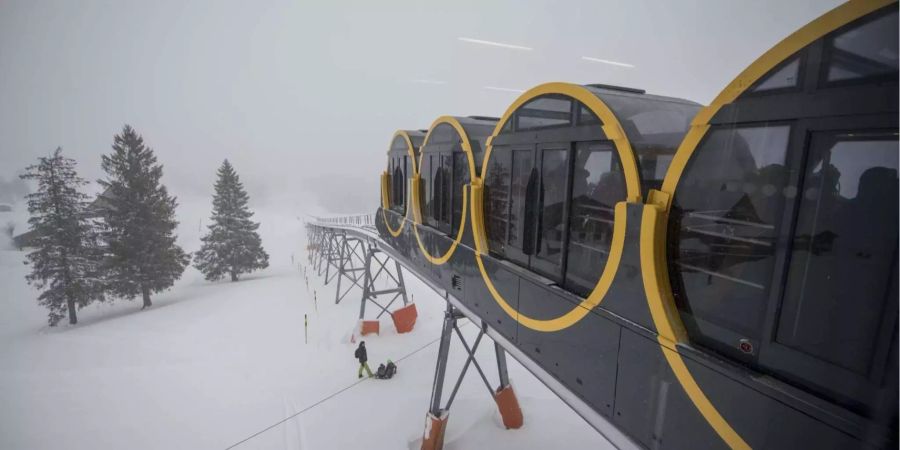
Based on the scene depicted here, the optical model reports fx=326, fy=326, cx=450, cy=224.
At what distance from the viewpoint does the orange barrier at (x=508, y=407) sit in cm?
646

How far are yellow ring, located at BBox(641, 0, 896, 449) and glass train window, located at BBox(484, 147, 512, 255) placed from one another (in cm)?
184

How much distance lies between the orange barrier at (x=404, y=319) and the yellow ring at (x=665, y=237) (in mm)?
9228

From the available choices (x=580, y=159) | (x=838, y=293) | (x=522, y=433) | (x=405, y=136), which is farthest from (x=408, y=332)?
(x=838, y=293)

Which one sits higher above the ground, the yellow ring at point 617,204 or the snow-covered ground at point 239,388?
the yellow ring at point 617,204

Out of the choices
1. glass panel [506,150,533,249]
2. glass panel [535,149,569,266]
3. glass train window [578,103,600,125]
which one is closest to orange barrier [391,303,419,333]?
glass panel [506,150,533,249]

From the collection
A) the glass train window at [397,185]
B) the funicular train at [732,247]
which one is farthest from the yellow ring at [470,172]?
the glass train window at [397,185]

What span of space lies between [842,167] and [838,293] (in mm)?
553

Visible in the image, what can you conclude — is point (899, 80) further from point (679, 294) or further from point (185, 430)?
point (185, 430)

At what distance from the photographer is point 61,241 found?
13875mm

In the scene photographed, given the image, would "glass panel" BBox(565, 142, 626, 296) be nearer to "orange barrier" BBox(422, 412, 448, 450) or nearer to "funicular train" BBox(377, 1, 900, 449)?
"funicular train" BBox(377, 1, 900, 449)

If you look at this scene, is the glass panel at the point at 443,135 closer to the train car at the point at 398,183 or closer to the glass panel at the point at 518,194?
the train car at the point at 398,183

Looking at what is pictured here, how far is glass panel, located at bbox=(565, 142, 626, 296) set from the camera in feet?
8.76

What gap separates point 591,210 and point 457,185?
2.66 m

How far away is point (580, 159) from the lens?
2.95 meters
